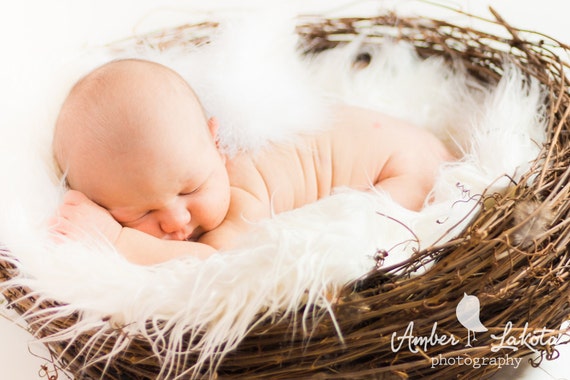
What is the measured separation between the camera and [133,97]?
1.45 metres

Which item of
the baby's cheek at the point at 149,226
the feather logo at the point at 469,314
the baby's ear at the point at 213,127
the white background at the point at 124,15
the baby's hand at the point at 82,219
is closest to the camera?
the feather logo at the point at 469,314

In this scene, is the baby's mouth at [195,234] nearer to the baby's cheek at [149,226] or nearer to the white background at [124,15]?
the baby's cheek at [149,226]

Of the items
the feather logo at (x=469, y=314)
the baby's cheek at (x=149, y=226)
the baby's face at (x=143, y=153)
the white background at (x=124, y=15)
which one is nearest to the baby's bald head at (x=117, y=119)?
the baby's face at (x=143, y=153)

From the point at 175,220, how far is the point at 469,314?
1.88ft

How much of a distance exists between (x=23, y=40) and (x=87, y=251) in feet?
3.75

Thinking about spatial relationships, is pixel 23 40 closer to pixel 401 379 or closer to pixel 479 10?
pixel 479 10

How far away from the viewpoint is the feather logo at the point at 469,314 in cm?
120

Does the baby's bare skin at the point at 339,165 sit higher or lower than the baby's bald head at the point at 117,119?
lower

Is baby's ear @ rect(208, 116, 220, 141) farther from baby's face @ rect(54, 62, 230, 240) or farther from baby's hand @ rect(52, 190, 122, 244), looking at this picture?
baby's hand @ rect(52, 190, 122, 244)

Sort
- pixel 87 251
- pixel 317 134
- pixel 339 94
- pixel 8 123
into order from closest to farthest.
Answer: pixel 87 251 < pixel 8 123 < pixel 317 134 < pixel 339 94

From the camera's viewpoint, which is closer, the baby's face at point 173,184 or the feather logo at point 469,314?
the feather logo at point 469,314

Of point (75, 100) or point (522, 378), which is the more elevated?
point (75, 100)

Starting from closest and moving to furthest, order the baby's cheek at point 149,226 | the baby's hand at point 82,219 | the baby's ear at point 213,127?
the baby's hand at point 82,219 < the baby's cheek at point 149,226 < the baby's ear at point 213,127

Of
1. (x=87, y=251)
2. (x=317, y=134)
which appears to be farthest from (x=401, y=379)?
(x=317, y=134)
